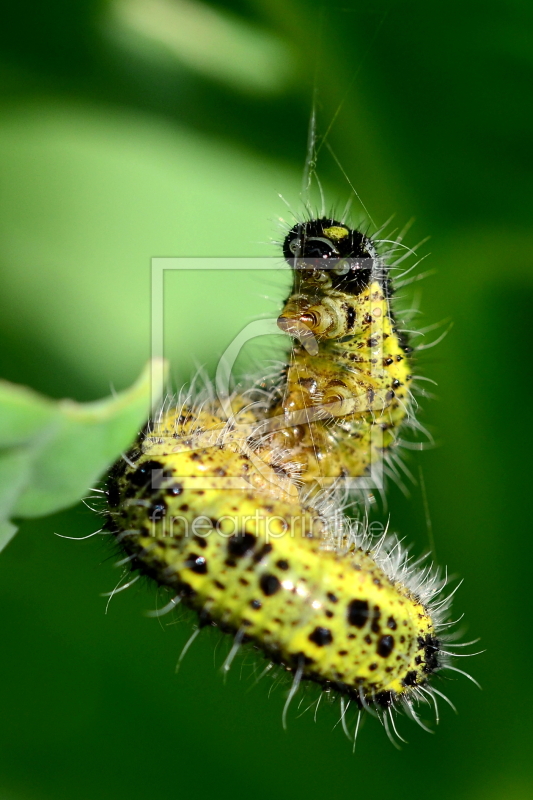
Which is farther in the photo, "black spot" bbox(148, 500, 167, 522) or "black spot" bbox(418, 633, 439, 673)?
"black spot" bbox(418, 633, 439, 673)

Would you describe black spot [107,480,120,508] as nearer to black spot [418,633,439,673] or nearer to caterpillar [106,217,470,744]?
caterpillar [106,217,470,744]

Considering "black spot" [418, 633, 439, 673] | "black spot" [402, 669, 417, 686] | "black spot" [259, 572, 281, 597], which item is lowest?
"black spot" [402, 669, 417, 686]

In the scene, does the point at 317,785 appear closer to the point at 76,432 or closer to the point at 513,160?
the point at 76,432

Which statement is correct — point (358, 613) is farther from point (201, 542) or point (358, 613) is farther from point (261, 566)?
point (201, 542)

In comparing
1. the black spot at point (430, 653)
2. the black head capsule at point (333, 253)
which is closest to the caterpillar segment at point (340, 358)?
the black head capsule at point (333, 253)

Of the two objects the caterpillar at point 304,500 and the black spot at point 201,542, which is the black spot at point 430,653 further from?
the black spot at point 201,542

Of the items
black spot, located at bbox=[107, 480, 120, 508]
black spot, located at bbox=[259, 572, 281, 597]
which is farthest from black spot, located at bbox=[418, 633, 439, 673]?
black spot, located at bbox=[107, 480, 120, 508]
